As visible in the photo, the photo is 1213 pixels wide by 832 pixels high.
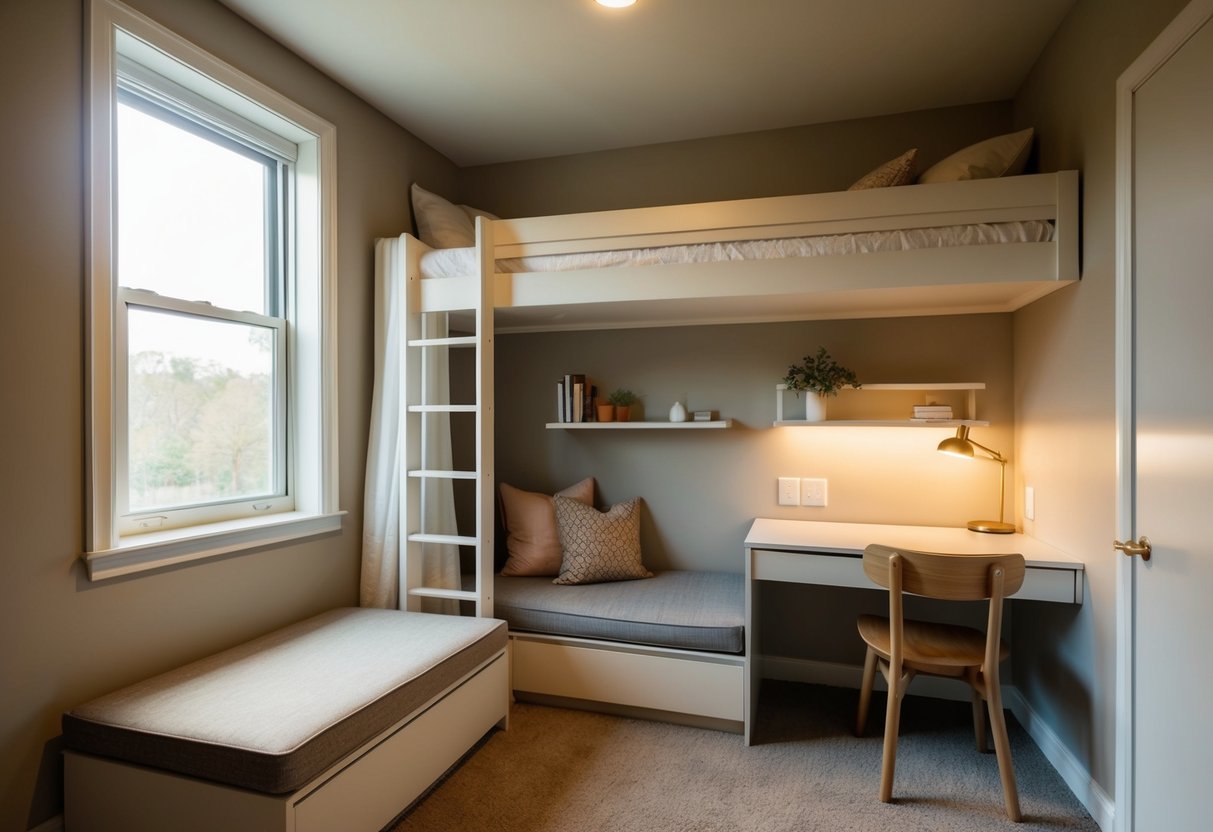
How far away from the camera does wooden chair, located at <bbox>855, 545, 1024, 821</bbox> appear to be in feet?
6.33

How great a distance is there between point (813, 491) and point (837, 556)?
2.10ft

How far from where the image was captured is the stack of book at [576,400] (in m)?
3.14

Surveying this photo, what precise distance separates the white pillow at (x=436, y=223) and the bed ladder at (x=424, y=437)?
28cm

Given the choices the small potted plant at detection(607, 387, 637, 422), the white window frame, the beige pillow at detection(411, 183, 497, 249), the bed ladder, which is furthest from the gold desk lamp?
the white window frame

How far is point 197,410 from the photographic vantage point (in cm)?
214

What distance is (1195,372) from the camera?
1.46m

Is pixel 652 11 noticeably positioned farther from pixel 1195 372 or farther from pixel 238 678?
pixel 238 678

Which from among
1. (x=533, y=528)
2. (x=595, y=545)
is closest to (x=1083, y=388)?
(x=595, y=545)

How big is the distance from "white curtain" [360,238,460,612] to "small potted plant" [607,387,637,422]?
0.91 m

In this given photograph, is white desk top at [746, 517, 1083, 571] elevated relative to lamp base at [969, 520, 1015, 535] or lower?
lower

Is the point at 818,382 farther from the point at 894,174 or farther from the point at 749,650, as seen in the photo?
the point at 749,650

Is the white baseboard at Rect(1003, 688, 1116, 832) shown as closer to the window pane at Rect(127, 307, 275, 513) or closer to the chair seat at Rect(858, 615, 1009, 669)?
the chair seat at Rect(858, 615, 1009, 669)

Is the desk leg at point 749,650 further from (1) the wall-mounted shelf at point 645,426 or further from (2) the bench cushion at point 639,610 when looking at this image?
(1) the wall-mounted shelf at point 645,426

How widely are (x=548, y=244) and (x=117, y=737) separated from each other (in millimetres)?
2101
